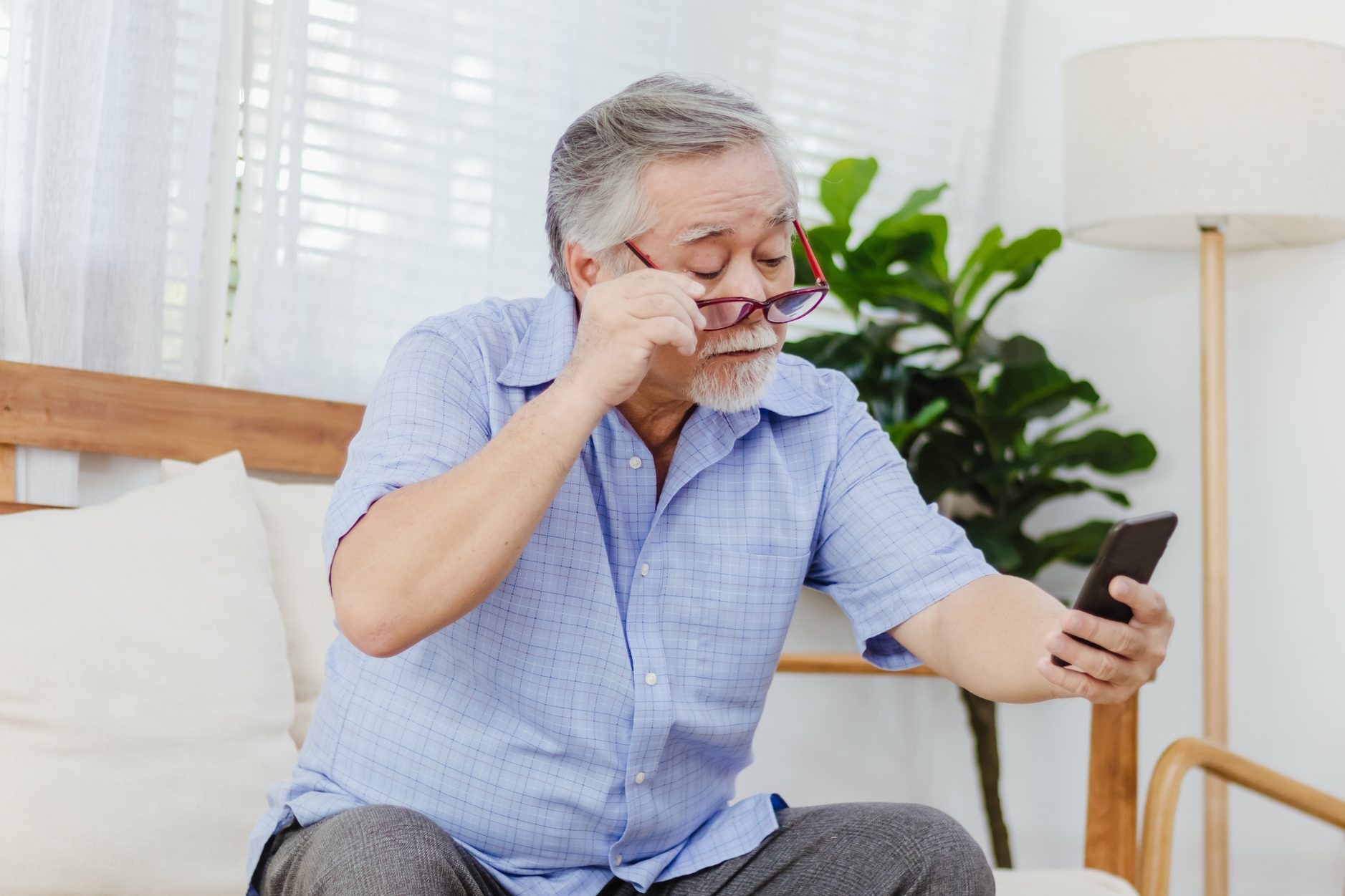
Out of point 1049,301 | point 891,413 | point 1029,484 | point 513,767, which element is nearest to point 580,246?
point 513,767

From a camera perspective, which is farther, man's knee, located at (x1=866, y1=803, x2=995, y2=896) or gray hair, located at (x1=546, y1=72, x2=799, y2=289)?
gray hair, located at (x1=546, y1=72, x2=799, y2=289)

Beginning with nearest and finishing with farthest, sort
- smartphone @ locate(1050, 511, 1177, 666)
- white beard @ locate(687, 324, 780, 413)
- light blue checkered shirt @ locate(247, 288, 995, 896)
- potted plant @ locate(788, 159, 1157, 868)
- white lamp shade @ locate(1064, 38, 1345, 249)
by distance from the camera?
smartphone @ locate(1050, 511, 1177, 666) → light blue checkered shirt @ locate(247, 288, 995, 896) → white beard @ locate(687, 324, 780, 413) → white lamp shade @ locate(1064, 38, 1345, 249) → potted plant @ locate(788, 159, 1157, 868)

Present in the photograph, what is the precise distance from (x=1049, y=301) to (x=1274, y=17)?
73 cm

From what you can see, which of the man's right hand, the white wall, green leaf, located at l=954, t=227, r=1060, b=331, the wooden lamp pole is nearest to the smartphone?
the man's right hand

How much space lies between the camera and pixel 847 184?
2.28 meters

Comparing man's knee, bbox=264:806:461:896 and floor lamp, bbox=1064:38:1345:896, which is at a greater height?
floor lamp, bbox=1064:38:1345:896

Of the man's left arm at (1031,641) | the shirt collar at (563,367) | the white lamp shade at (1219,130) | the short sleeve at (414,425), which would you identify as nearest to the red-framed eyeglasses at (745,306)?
the shirt collar at (563,367)

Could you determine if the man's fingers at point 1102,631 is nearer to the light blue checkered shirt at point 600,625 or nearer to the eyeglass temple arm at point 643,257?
the light blue checkered shirt at point 600,625

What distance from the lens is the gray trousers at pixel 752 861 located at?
987 mm

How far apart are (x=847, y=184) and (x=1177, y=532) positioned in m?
1.10

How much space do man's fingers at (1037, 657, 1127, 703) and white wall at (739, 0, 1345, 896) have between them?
5.12 ft

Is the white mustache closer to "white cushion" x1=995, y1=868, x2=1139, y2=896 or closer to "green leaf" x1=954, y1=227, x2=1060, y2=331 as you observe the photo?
"white cushion" x1=995, y1=868, x2=1139, y2=896

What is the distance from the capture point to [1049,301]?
2.83 meters

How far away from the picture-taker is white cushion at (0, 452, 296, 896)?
1.31 m
